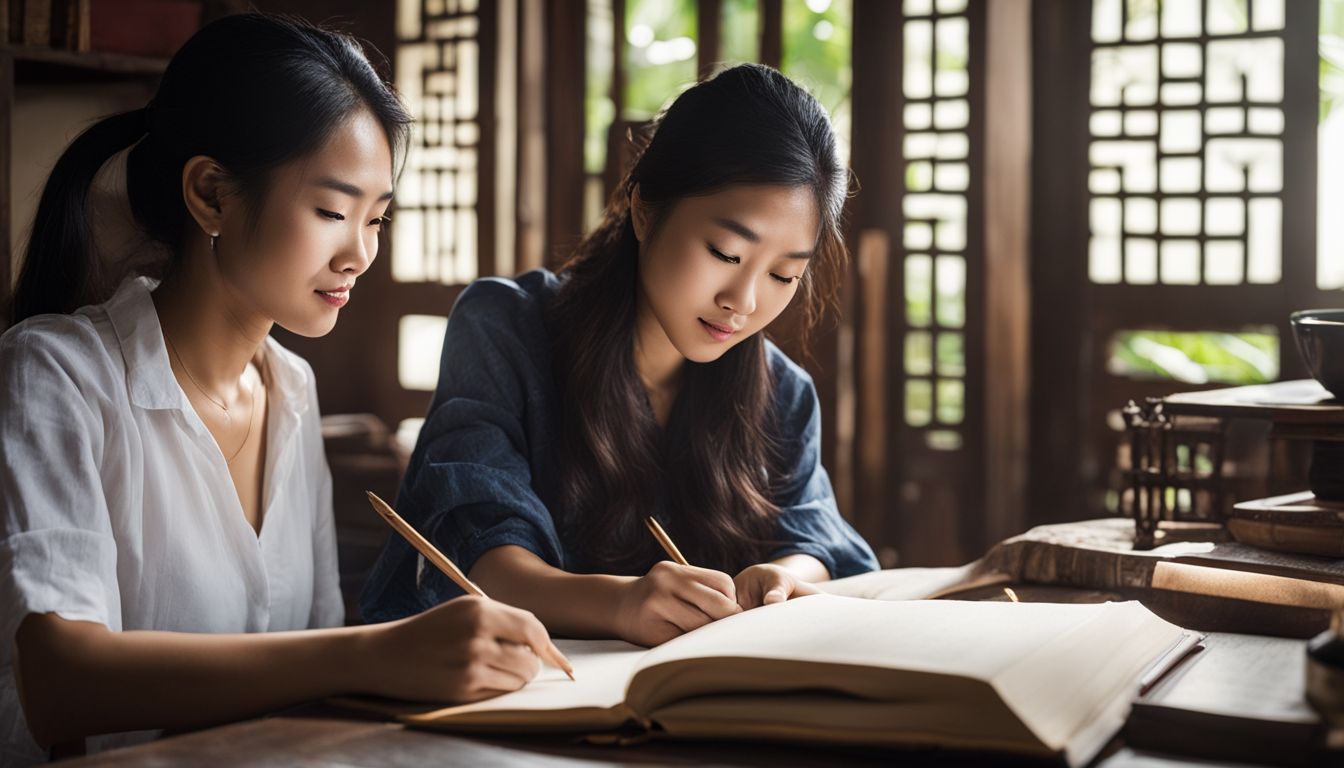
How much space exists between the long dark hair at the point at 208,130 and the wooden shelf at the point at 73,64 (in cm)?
190

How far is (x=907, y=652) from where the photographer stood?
40.8 inches

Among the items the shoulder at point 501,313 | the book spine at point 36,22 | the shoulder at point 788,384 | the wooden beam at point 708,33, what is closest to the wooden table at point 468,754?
the shoulder at point 501,313

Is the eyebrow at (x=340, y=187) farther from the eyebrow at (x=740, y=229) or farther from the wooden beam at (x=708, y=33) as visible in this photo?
the wooden beam at (x=708, y=33)

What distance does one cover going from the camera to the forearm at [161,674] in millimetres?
1166

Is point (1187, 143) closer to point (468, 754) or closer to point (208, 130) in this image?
point (208, 130)

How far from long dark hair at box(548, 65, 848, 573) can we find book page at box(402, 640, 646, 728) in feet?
1.98

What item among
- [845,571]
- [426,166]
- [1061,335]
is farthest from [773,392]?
[426,166]

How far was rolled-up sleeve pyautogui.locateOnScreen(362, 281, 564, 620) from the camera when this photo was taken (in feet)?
5.37

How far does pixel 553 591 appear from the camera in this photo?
1.51 metres

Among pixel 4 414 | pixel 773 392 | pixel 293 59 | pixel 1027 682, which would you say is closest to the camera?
pixel 1027 682

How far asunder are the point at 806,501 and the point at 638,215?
0.54 meters

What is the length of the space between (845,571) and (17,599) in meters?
1.18

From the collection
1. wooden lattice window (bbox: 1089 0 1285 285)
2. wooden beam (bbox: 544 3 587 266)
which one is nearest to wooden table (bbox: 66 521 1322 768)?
wooden lattice window (bbox: 1089 0 1285 285)

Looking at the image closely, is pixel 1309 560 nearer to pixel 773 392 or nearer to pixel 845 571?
pixel 845 571
